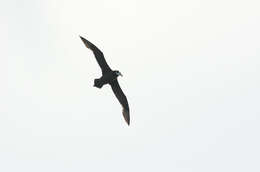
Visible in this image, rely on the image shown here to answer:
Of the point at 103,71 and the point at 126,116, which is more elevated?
the point at 103,71

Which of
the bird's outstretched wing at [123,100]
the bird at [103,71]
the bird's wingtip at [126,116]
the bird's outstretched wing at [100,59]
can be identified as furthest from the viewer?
the bird's wingtip at [126,116]

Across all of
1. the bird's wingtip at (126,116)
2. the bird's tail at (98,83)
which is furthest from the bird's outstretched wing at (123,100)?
the bird's tail at (98,83)

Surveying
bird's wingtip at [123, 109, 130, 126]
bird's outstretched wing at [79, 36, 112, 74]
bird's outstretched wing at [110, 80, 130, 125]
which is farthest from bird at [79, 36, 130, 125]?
bird's wingtip at [123, 109, 130, 126]

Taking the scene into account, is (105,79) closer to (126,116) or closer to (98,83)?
(98,83)

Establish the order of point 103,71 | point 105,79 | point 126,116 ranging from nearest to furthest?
1. point 105,79
2. point 103,71
3. point 126,116

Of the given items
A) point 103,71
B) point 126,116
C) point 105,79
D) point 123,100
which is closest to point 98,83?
point 105,79

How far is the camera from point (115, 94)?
69812 mm

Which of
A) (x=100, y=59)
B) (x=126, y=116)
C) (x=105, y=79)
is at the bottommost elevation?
(x=126, y=116)

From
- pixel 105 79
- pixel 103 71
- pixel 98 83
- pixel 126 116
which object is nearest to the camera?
pixel 98 83

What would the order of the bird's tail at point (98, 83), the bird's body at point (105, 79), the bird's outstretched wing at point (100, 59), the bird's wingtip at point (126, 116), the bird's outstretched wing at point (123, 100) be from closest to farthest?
the bird's tail at point (98, 83)
the bird's body at point (105, 79)
the bird's outstretched wing at point (100, 59)
the bird's outstretched wing at point (123, 100)
the bird's wingtip at point (126, 116)

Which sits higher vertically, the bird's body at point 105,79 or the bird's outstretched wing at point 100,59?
the bird's outstretched wing at point 100,59

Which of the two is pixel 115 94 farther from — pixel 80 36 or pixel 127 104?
pixel 80 36

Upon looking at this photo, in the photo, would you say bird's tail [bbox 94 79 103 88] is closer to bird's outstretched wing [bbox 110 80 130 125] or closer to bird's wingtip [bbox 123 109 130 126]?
bird's outstretched wing [bbox 110 80 130 125]

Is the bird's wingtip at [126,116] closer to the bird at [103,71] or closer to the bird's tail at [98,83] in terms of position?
the bird at [103,71]
